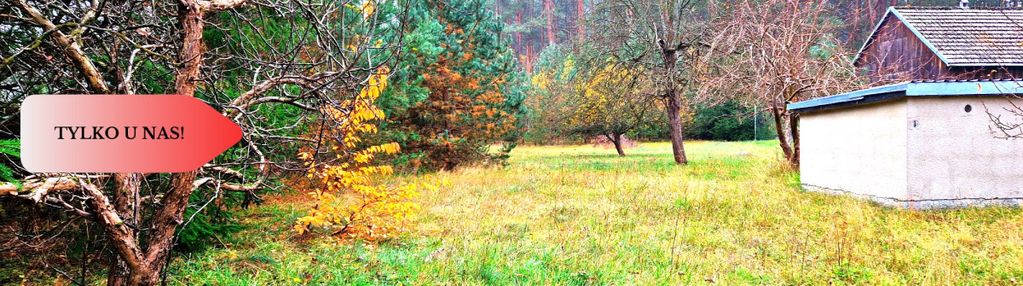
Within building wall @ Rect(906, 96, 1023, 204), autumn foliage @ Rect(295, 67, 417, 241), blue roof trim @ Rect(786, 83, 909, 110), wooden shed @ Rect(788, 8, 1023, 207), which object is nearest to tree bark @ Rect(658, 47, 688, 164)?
blue roof trim @ Rect(786, 83, 909, 110)

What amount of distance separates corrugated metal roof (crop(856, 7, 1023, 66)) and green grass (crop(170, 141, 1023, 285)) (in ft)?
30.7

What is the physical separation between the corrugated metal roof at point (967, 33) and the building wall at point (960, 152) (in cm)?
797

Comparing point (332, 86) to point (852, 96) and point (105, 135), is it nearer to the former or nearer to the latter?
point (105, 135)

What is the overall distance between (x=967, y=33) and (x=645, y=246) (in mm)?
15933

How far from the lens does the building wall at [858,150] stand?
7.36m

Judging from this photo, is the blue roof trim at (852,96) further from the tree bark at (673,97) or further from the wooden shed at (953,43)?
the tree bark at (673,97)

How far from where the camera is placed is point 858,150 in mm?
8297

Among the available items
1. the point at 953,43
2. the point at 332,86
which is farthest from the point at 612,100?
the point at 332,86

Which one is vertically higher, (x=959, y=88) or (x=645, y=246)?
(x=959, y=88)

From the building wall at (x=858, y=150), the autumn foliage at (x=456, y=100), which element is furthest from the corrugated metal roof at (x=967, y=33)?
the autumn foliage at (x=456, y=100)

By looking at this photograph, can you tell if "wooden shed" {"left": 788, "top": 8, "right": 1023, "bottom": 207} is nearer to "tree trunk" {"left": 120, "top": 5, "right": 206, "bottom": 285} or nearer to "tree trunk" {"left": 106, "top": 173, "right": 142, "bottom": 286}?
"tree trunk" {"left": 120, "top": 5, "right": 206, "bottom": 285}

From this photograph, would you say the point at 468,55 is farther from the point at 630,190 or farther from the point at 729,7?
the point at 729,7

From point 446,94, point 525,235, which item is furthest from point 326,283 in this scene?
point 446,94

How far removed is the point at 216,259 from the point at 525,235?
3.03 meters
